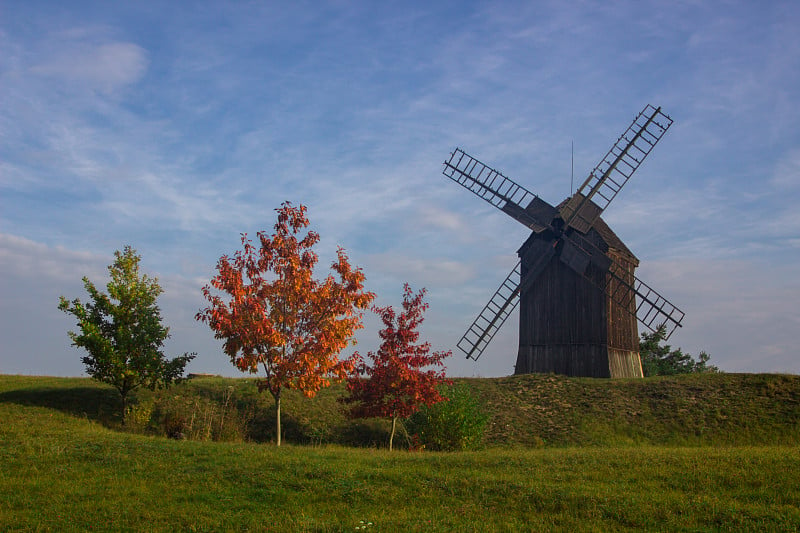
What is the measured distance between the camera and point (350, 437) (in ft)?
82.7

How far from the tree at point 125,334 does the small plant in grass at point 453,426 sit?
10.1 meters

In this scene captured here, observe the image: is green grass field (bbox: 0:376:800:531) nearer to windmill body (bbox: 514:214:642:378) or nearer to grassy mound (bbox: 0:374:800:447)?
→ grassy mound (bbox: 0:374:800:447)

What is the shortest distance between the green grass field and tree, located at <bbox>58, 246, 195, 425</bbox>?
282 cm

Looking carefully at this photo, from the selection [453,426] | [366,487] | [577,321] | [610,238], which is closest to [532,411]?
[453,426]

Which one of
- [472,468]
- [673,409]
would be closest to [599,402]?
[673,409]

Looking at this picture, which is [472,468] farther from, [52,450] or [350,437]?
[52,450]

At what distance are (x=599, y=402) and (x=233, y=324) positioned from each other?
16.9 m

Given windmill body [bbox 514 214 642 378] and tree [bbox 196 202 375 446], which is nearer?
tree [bbox 196 202 375 446]

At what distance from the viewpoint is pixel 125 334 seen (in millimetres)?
24734

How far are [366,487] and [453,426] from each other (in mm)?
8803

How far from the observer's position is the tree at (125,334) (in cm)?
2434

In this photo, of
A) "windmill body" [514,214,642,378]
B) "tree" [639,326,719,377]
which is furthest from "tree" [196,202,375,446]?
"tree" [639,326,719,377]

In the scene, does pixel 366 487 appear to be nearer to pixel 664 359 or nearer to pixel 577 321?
pixel 577 321

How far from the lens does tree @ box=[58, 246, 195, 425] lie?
2434 centimetres
